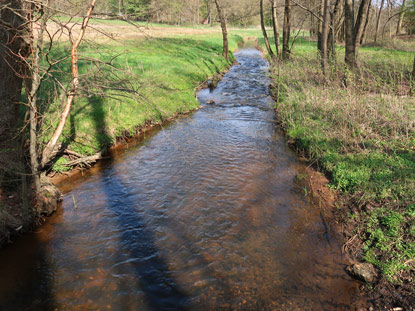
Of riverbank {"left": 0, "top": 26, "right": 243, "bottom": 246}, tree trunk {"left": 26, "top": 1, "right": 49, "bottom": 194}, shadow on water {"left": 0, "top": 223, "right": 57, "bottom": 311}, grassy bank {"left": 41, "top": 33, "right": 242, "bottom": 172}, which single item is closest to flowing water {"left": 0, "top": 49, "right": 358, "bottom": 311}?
shadow on water {"left": 0, "top": 223, "right": 57, "bottom": 311}

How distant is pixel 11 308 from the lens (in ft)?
13.4

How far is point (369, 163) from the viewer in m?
6.82

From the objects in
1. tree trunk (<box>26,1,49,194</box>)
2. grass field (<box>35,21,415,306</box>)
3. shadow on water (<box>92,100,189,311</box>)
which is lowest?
shadow on water (<box>92,100,189,311</box>)

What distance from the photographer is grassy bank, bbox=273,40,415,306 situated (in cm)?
471

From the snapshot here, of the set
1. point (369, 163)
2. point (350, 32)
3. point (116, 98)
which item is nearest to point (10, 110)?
point (116, 98)

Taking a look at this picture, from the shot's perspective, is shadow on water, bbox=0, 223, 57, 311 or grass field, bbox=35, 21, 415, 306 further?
grass field, bbox=35, 21, 415, 306

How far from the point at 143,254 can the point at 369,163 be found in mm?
5170

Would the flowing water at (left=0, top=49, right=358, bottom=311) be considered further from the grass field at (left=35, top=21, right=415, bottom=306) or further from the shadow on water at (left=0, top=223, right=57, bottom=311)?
the grass field at (left=35, top=21, right=415, bottom=306)

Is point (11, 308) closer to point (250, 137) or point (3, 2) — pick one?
point (3, 2)

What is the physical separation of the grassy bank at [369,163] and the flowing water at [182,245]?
0.58m

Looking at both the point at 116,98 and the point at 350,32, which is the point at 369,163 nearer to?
the point at 116,98

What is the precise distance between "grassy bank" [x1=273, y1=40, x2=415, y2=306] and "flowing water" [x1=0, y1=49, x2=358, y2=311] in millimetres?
576

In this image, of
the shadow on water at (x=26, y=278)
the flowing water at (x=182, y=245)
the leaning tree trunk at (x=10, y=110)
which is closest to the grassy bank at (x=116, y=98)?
the leaning tree trunk at (x=10, y=110)

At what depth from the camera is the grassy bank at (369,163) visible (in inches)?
185
